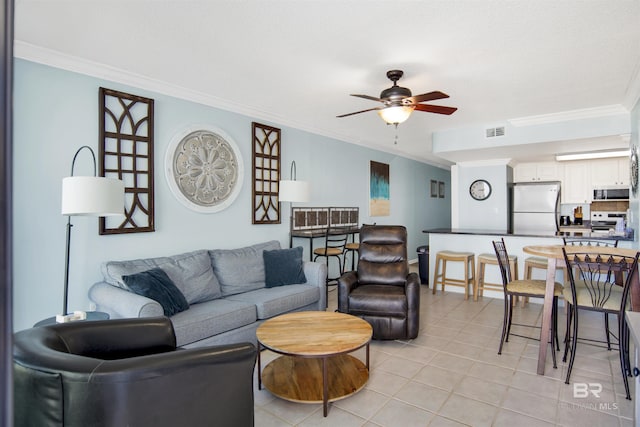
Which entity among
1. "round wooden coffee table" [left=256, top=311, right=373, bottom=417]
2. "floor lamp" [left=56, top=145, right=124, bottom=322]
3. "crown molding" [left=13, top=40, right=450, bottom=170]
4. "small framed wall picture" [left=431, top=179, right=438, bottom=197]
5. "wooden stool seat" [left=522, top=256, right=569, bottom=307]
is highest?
"crown molding" [left=13, top=40, right=450, bottom=170]

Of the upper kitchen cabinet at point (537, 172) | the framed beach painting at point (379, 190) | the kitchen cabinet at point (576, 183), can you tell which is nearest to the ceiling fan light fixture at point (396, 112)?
the framed beach painting at point (379, 190)

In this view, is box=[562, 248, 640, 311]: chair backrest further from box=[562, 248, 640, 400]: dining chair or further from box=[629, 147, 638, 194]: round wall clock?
box=[629, 147, 638, 194]: round wall clock

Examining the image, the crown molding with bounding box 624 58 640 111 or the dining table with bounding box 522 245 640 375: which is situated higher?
the crown molding with bounding box 624 58 640 111

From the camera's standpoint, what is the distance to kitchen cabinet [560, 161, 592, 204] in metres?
6.60

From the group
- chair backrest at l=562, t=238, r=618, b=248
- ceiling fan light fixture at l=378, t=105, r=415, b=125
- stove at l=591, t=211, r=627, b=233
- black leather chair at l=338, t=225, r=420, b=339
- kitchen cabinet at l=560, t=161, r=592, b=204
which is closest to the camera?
ceiling fan light fixture at l=378, t=105, r=415, b=125

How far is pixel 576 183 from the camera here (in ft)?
22.0

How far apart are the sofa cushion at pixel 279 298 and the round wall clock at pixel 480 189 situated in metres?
3.88

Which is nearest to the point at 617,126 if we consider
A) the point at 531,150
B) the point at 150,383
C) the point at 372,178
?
the point at 531,150

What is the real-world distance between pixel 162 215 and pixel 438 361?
9.25ft

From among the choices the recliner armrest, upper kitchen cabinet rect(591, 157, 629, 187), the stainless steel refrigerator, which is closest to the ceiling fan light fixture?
the recliner armrest

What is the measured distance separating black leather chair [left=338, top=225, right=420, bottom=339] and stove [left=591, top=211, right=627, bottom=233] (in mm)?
→ 4741

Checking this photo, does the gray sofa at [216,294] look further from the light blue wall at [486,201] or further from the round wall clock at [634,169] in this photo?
the light blue wall at [486,201]

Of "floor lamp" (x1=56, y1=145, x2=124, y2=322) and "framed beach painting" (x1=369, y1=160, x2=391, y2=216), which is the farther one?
"framed beach painting" (x1=369, y1=160, x2=391, y2=216)

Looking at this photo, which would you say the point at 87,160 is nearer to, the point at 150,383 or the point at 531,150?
the point at 150,383
